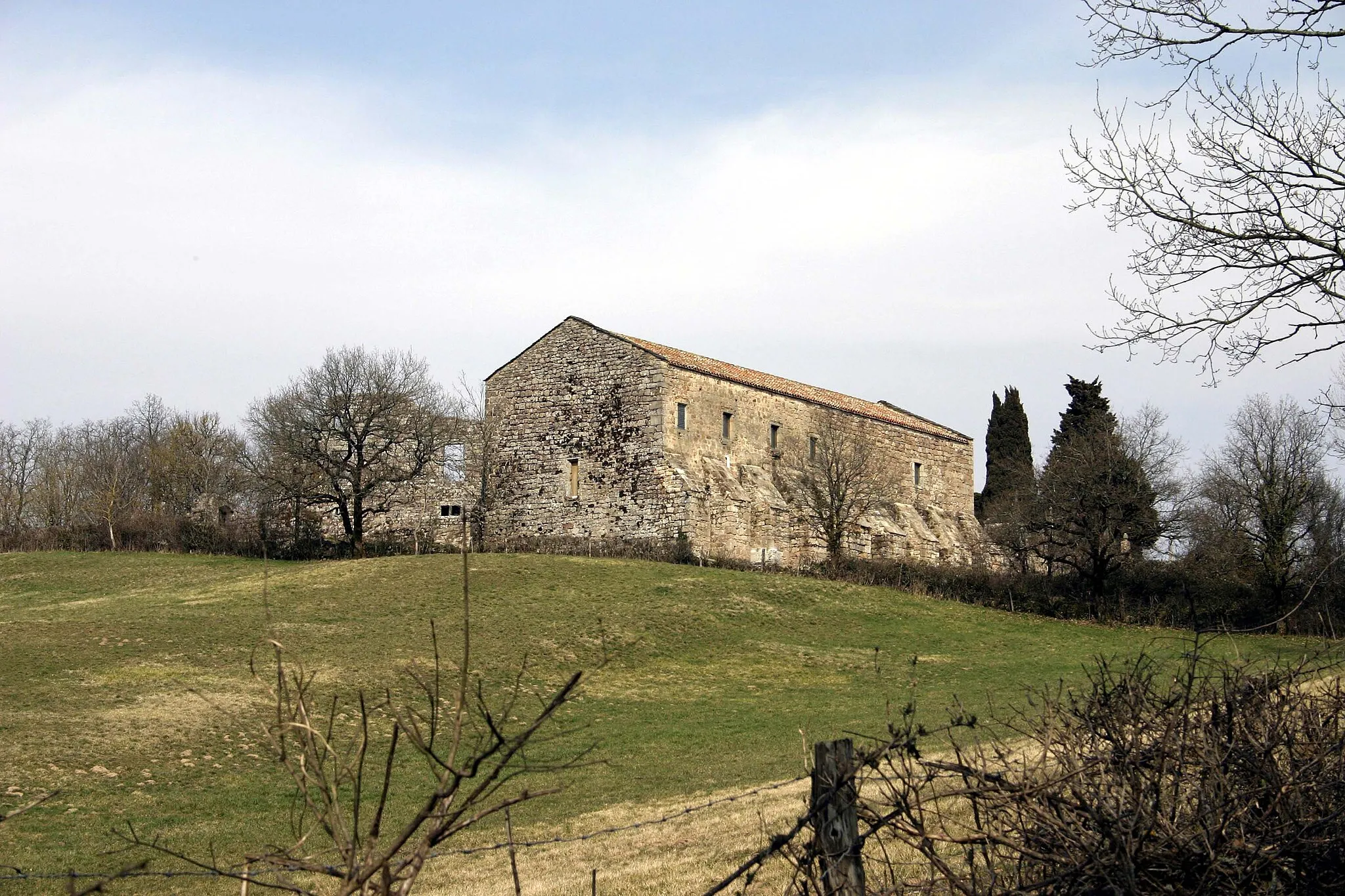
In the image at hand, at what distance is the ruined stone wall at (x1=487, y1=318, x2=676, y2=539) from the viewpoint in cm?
4081

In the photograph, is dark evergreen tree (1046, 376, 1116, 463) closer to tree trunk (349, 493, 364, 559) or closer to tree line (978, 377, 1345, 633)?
tree line (978, 377, 1345, 633)

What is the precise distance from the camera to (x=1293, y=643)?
29.7m

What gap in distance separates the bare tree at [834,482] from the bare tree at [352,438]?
13754 millimetres

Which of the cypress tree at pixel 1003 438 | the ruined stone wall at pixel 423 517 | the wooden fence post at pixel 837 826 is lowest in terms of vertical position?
the wooden fence post at pixel 837 826

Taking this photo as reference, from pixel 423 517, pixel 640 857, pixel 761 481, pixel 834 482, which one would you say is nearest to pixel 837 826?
pixel 640 857

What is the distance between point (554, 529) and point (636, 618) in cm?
1423

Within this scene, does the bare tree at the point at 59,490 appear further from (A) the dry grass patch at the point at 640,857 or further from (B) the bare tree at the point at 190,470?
(A) the dry grass patch at the point at 640,857

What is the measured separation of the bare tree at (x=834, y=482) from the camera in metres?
41.7

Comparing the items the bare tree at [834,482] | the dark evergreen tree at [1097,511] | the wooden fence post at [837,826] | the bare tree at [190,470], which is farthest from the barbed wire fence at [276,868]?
the bare tree at [190,470]

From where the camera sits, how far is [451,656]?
79.7 feet

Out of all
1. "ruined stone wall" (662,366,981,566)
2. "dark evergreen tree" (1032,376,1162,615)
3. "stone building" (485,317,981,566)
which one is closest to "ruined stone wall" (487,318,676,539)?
"stone building" (485,317,981,566)

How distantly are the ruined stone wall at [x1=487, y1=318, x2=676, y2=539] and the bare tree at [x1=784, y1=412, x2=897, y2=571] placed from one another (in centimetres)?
595

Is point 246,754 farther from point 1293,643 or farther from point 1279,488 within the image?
point 1279,488

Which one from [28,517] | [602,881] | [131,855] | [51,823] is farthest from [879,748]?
[28,517]
